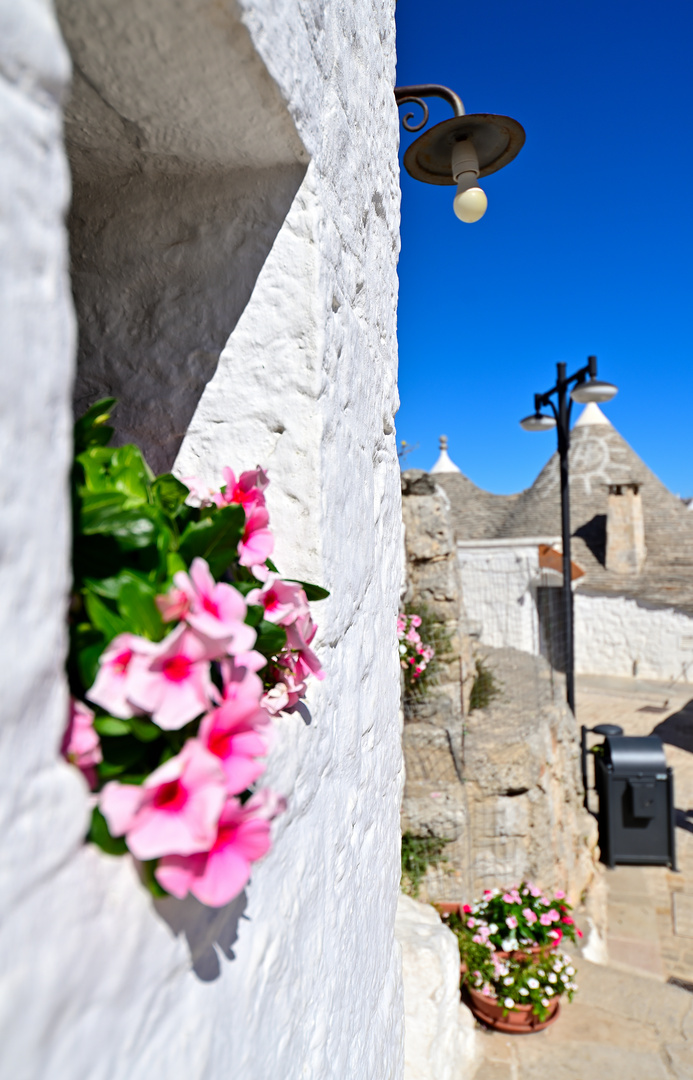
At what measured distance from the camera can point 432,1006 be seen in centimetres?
288

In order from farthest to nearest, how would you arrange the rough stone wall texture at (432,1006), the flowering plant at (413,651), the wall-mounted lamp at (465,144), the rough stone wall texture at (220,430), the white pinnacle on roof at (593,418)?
the white pinnacle on roof at (593,418) → the flowering plant at (413,651) → the rough stone wall texture at (432,1006) → the wall-mounted lamp at (465,144) → the rough stone wall texture at (220,430)

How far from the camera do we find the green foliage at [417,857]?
14.6ft

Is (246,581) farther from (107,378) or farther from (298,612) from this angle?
(107,378)

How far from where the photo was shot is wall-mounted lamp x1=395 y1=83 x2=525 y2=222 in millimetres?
2508

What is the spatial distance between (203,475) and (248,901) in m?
0.72

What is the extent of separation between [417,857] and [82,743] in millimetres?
4325

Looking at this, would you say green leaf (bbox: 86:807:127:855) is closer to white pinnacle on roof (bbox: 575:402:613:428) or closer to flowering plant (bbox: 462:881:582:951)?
flowering plant (bbox: 462:881:582:951)

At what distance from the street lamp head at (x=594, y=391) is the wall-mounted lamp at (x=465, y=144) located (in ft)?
14.0

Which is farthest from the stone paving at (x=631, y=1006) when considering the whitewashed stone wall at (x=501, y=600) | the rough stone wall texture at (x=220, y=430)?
the whitewashed stone wall at (x=501, y=600)

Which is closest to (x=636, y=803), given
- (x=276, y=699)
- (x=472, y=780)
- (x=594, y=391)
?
(x=472, y=780)

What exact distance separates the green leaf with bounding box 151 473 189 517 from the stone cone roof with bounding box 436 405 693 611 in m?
17.7

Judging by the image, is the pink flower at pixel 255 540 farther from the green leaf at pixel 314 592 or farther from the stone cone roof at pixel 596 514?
the stone cone roof at pixel 596 514

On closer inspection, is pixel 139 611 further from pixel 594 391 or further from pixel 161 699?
pixel 594 391

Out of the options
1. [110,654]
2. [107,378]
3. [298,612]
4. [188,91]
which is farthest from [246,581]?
[188,91]
